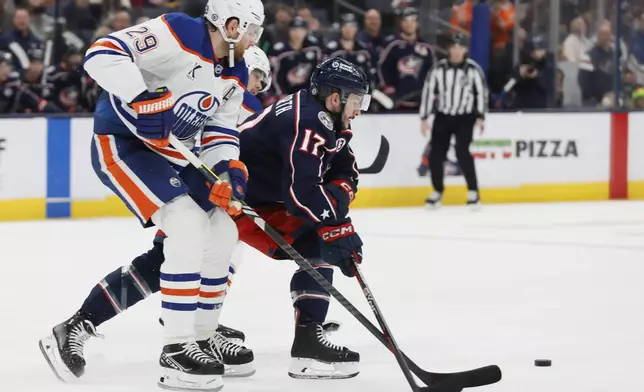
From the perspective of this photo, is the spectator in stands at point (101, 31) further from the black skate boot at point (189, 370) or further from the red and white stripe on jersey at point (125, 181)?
the black skate boot at point (189, 370)

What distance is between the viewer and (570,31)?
920 centimetres

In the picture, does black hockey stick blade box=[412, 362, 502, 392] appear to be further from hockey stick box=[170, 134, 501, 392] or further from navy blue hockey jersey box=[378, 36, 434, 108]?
navy blue hockey jersey box=[378, 36, 434, 108]

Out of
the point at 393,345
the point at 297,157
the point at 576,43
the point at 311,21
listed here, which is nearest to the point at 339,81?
the point at 297,157

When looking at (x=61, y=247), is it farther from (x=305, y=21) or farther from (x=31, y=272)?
(x=305, y=21)

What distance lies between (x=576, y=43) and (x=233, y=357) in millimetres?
6456

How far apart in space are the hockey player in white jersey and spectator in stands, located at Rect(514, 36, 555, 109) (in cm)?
582

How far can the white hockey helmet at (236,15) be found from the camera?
3201 mm

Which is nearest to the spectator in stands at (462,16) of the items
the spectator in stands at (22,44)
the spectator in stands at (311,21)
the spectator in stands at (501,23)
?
the spectator in stands at (501,23)

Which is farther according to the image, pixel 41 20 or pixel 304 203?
pixel 41 20

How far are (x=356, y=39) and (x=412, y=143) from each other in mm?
870

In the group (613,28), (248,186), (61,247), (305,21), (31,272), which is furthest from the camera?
(613,28)

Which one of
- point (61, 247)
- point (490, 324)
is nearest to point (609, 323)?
point (490, 324)

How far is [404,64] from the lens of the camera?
877 centimetres

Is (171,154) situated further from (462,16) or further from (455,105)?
(462,16)
